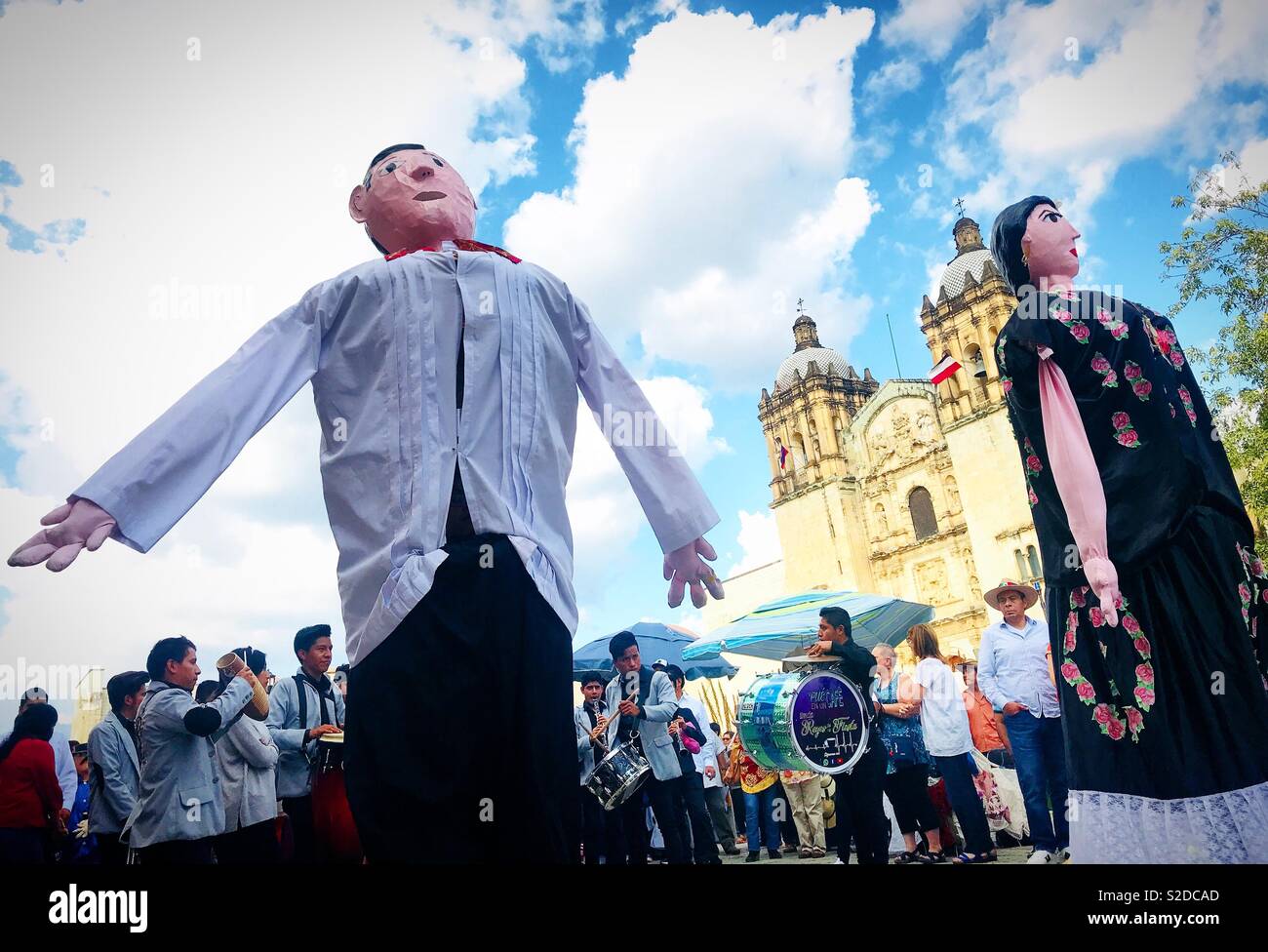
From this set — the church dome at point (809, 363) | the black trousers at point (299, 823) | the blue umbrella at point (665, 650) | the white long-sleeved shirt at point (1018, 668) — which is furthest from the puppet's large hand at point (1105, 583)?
the church dome at point (809, 363)

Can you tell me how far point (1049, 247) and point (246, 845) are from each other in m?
5.50

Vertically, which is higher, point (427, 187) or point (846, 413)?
point (846, 413)

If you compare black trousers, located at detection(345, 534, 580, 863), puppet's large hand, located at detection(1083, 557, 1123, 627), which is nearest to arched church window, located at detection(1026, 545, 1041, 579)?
puppet's large hand, located at detection(1083, 557, 1123, 627)

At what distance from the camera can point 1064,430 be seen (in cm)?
302

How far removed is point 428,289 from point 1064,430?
7.31 ft

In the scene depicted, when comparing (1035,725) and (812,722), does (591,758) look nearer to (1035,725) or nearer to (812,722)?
(812,722)

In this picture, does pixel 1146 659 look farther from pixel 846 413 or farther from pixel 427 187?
pixel 846 413

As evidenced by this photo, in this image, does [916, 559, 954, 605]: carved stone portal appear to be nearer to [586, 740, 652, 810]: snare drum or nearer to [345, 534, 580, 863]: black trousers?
[586, 740, 652, 810]: snare drum

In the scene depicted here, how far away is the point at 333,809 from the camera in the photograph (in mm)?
4750

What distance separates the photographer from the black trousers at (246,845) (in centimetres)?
528

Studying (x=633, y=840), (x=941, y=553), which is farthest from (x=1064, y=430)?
(x=941, y=553)

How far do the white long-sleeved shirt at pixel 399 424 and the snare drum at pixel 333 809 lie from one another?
123 inches

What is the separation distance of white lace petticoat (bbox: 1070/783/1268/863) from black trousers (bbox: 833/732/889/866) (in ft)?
9.73

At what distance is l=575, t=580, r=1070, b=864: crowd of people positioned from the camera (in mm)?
5996
